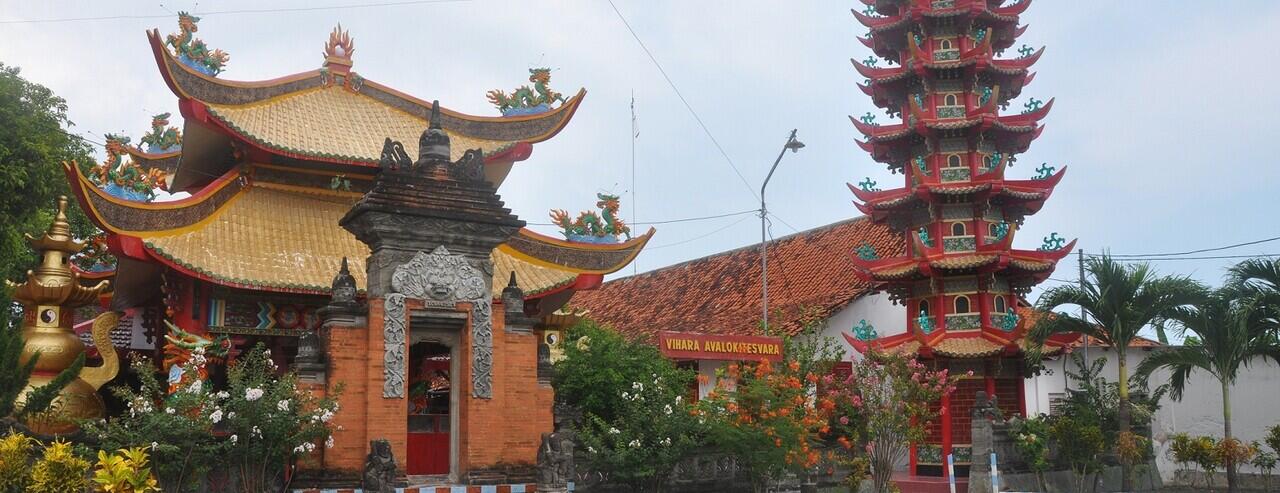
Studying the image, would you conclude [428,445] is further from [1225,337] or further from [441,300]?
[1225,337]

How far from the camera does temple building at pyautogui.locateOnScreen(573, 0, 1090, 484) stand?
2469 centimetres

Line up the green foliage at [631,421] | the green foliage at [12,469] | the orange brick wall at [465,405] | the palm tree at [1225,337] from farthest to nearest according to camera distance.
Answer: the palm tree at [1225,337]
the green foliage at [631,421]
the orange brick wall at [465,405]
the green foliage at [12,469]

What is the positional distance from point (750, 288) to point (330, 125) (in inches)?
614

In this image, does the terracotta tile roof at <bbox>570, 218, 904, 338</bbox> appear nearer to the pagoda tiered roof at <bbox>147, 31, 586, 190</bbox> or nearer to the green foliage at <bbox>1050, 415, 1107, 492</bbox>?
the green foliage at <bbox>1050, 415, 1107, 492</bbox>

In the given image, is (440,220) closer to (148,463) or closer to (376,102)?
(148,463)

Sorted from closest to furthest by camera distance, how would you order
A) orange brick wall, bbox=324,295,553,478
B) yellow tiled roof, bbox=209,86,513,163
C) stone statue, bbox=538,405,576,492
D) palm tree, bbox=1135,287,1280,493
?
1. orange brick wall, bbox=324,295,553,478
2. stone statue, bbox=538,405,576,492
3. yellow tiled roof, bbox=209,86,513,163
4. palm tree, bbox=1135,287,1280,493

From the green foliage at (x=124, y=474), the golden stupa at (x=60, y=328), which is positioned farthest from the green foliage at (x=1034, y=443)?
the golden stupa at (x=60, y=328)

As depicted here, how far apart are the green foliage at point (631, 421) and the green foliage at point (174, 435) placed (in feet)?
16.5

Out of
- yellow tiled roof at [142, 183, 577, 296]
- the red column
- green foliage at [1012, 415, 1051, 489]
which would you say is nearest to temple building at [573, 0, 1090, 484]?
the red column

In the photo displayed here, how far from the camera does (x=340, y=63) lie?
22.8 metres

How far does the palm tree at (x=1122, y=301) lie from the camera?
21.2 metres

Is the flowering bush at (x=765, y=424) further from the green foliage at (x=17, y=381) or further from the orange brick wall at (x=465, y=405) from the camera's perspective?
the green foliage at (x=17, y=381)

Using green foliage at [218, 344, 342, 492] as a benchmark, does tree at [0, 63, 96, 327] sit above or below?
above

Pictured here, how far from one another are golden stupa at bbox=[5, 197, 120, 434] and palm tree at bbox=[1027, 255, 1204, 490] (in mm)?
18135
